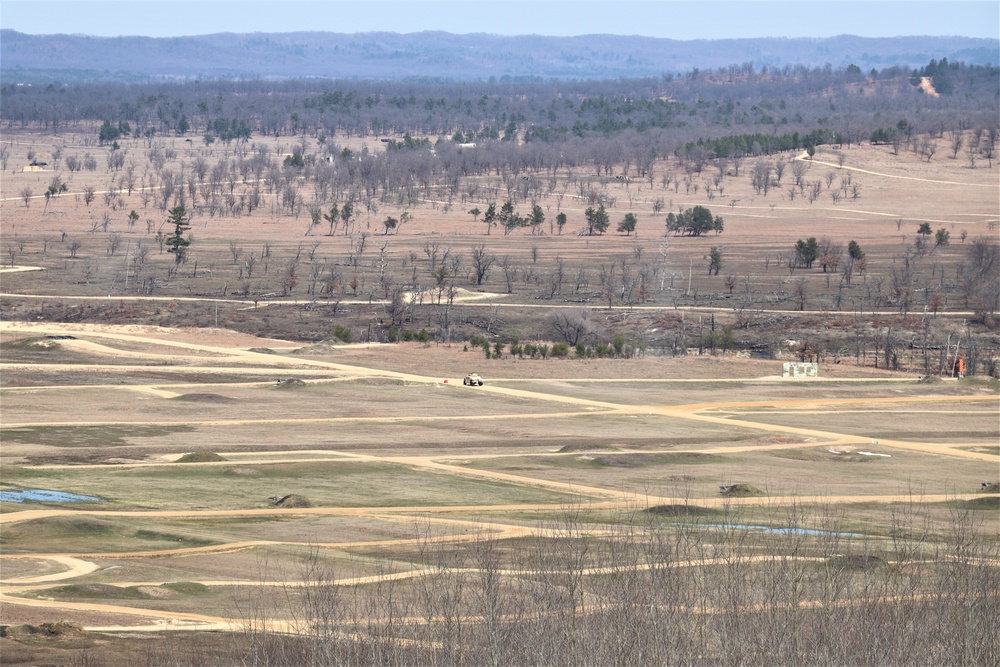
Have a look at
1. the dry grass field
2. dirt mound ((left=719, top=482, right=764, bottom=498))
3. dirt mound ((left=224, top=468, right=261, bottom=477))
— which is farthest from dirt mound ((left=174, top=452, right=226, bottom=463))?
dirt mound ((left=719, top=482, right=764, bottom=498))

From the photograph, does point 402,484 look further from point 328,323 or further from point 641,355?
point 328,323

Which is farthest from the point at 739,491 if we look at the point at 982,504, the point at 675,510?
the point at 982,504

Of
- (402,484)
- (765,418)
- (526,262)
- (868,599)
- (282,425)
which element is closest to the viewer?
(868,599)

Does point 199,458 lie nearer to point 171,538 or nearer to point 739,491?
point 171,538

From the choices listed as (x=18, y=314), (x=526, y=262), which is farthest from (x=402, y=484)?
(x=526, y=262)

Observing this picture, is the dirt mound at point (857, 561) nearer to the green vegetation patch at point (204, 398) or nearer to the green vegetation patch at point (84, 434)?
the green vegetation patch at point (84, 434)

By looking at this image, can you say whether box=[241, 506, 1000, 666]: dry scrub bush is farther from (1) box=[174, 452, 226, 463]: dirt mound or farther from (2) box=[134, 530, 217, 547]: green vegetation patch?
(1) box=[174, 452, 226, 463]: dirt mound
